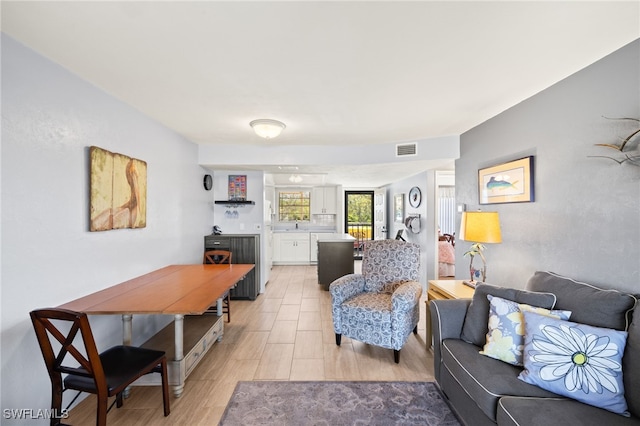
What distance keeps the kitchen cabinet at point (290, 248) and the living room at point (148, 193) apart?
4296 mm

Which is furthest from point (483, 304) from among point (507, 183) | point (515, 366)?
point (507, 183)

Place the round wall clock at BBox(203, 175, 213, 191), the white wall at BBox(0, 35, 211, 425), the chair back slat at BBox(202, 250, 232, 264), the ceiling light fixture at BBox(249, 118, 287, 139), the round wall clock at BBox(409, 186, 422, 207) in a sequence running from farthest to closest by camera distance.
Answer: the round wall clock at BBox(409, 186, 422, 207) → the round wall clock at BBox(203, 175, 213, 191) → the chair back slat at BBox(202, 250, 232, 264) → the ceiling light fixture at BBox(249, 118, 287, 139) → the white wall at BBox(0, 35, 211, 425)

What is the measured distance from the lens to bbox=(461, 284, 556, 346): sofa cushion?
1.76 m

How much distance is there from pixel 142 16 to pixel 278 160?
273 cm

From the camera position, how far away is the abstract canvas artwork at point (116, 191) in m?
2.13

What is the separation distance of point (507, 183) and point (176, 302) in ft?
10.2

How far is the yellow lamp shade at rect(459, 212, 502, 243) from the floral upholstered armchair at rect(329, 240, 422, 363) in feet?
2.15

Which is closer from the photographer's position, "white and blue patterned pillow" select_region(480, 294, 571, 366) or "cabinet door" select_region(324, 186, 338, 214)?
"white and blue patterned pillow" select_region(480, 294, 571, 366)

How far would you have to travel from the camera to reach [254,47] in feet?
5.44

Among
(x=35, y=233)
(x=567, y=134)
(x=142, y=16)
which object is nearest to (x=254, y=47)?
(x=142, y=16)

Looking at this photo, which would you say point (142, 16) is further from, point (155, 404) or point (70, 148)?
point (155, 404)

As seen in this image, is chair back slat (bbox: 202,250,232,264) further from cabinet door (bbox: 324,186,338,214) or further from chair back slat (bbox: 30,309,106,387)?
cabinet door (bbox: 324,186,338,214)

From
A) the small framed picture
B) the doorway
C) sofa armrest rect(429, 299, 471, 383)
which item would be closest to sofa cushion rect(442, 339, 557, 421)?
sofa armrest rect(429, 299, 471, 383)

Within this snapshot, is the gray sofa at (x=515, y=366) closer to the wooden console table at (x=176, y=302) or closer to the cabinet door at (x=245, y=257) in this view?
the wooden console table at (x=176, y=302)
